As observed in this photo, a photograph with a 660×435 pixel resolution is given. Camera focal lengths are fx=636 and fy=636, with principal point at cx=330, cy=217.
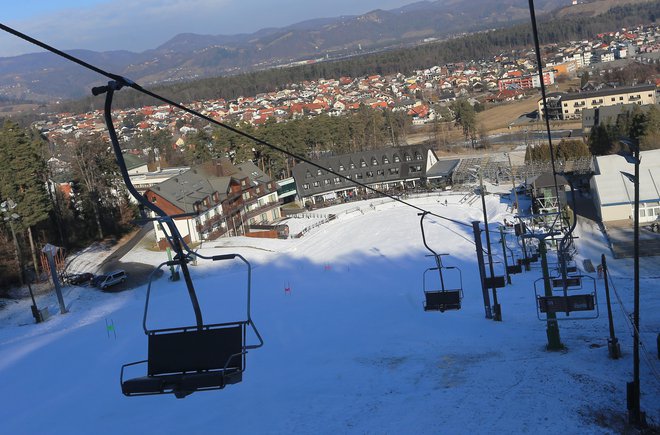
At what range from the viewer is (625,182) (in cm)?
2956

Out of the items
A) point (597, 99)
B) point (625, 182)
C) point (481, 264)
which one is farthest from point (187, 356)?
point (597, 99)

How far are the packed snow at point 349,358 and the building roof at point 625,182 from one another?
7.20ft

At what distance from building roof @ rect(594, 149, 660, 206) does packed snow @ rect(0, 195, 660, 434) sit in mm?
2195

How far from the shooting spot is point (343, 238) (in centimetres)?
3234

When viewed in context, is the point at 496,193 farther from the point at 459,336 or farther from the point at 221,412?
the point at 221,412

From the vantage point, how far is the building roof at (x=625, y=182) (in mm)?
28641

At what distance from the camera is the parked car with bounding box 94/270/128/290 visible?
25.6m

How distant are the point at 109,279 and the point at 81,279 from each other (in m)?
1.72

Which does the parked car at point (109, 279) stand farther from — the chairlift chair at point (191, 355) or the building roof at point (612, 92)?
the building roof at point (612, 92)

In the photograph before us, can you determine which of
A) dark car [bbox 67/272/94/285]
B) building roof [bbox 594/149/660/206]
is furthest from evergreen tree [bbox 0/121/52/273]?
building roof [bbox 594/149/660/206]

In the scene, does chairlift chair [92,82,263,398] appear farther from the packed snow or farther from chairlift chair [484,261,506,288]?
chairlift chair [484,261,506,288]

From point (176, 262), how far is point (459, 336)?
1295cm

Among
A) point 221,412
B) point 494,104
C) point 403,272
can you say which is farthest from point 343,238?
point 494,104

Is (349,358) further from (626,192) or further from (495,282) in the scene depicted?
(626,192)
